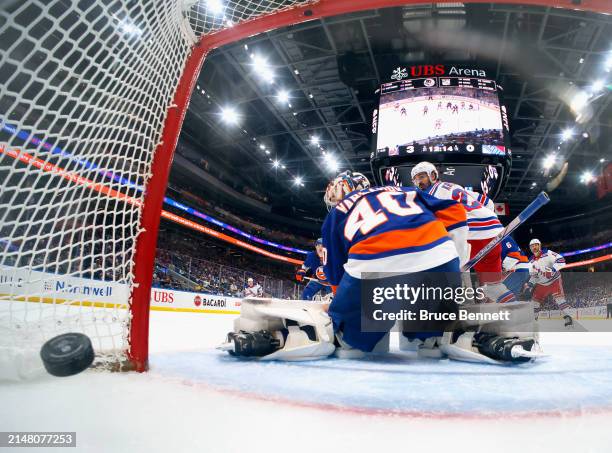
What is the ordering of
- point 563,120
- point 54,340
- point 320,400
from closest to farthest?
point 320,400 → point 54,340 → point 563,120

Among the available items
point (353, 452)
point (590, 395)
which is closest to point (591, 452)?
point (353, 452)

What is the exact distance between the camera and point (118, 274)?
141cm

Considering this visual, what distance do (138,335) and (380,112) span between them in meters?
5.99

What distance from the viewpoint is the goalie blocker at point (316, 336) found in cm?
163

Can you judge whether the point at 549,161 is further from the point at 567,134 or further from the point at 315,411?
the point at 315,411

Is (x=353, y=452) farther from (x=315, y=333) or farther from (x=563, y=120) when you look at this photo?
(x=563, y=120)

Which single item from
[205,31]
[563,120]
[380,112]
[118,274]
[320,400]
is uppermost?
[563,120]

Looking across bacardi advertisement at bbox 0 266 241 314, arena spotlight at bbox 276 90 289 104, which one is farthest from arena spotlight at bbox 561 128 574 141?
bacardi advertisement at bbox 0 266 241 314

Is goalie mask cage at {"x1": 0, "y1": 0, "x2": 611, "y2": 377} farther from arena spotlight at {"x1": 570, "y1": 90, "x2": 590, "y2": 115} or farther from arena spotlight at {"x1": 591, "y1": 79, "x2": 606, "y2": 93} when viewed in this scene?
arena spotlight at {"x1": 570, "y1": 90, "x2": 590, "y2": 115}

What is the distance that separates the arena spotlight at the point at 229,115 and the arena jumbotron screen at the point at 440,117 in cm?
577

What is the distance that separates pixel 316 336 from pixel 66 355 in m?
0.96

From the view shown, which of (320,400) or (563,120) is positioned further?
(563,120)

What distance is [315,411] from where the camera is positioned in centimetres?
82

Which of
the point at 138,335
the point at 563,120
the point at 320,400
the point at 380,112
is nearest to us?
the point at 320,400
